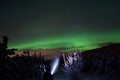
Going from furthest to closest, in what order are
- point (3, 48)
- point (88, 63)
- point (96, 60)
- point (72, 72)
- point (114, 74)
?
1. point (88, 63)
2. point (96, 60)
3. point (114, 74)
4. point (72, 72)
5. point (3, 48)

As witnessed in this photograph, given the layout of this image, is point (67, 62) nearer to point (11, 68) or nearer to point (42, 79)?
point (42, 79)

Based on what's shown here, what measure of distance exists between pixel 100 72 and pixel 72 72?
11.0 m

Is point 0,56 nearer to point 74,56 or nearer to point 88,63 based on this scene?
point 74,56

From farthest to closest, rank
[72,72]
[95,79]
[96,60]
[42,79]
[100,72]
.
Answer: [96,60] → [100,72] → [95,79] → [72,72] → [42,79]

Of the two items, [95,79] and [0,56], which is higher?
[0,56]

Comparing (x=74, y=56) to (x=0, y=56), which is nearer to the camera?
(x=0, y=56)

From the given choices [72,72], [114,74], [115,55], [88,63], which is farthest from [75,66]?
[88,63]

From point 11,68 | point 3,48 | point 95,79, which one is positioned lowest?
point 95,79

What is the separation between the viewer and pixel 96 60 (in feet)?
147

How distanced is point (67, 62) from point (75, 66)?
48.3 inches

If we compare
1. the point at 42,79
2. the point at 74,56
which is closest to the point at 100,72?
the point at 74,56

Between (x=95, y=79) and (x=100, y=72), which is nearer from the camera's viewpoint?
(x=95, y=79)

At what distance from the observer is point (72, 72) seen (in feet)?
102

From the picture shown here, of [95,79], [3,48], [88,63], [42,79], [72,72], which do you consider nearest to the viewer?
[3,48]
